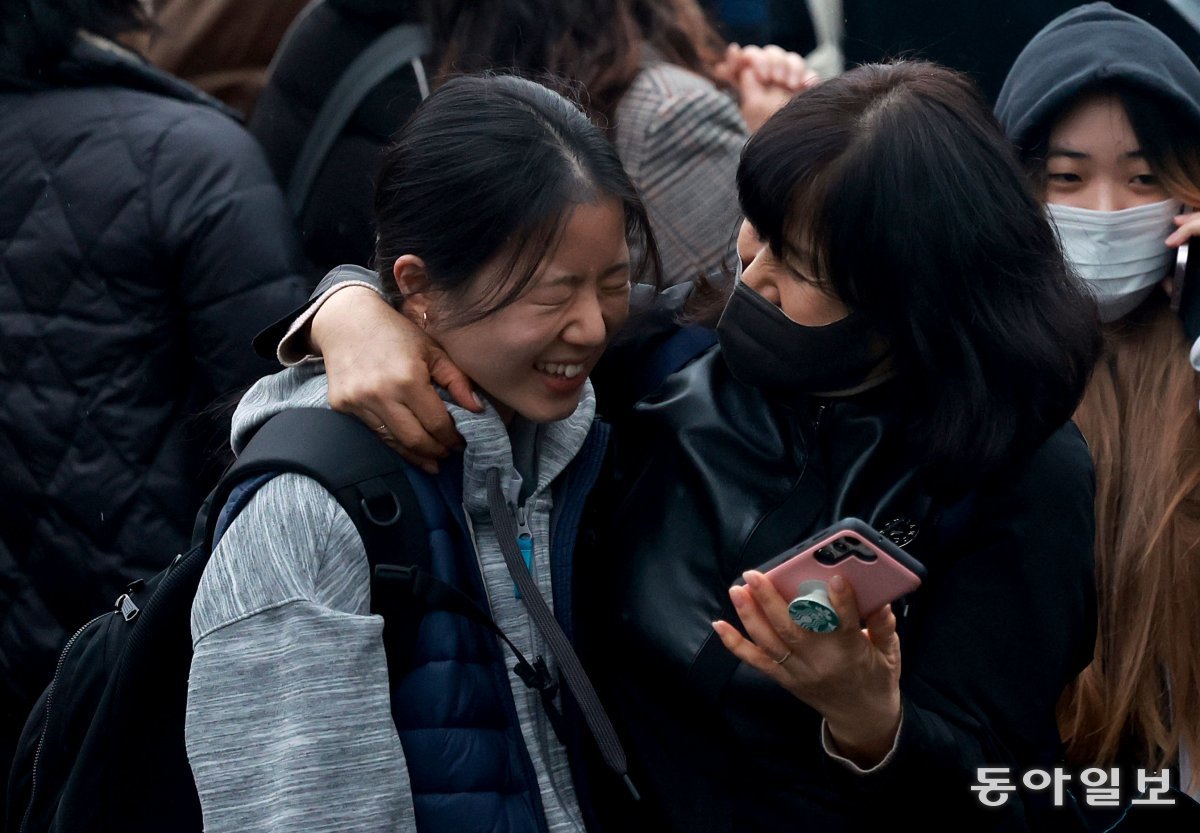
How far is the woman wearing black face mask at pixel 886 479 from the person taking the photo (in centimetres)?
191

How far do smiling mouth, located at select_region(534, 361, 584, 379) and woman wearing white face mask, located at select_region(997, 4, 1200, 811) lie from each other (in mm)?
1152

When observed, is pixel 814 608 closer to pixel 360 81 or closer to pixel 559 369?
pixel 559 369

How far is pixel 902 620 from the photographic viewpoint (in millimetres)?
1960

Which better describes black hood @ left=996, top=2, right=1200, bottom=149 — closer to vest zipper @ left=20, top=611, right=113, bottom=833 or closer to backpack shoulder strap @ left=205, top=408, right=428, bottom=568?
backpack shoulder strap @ left=205, top=408, right=428, bottom=568

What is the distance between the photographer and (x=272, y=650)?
5.45ft

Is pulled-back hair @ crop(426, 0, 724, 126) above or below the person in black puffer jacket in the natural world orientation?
above

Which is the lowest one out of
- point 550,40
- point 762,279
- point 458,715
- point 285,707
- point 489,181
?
point 458,715

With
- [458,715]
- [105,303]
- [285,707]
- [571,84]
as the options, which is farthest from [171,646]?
[571,84]

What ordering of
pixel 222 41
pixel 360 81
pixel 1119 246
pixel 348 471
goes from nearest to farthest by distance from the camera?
pixel 348 471 → pixel 1119 246 → pixel 360 81 → pixel 222 41

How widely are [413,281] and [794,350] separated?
559 millimetres

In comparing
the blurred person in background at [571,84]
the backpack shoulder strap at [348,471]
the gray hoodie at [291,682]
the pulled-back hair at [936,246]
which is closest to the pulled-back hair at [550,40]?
the blurred person in background at [571,84]

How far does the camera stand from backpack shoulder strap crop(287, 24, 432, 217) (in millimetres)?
2932

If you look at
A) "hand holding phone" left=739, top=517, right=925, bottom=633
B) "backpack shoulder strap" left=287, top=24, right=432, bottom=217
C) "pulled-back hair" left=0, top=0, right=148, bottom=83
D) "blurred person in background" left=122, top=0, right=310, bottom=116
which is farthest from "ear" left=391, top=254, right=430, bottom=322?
"blurred person in background" left=122, top=0, right=310, bottom=116

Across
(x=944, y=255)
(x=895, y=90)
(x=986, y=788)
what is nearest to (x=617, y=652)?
(x=986, y=788)
